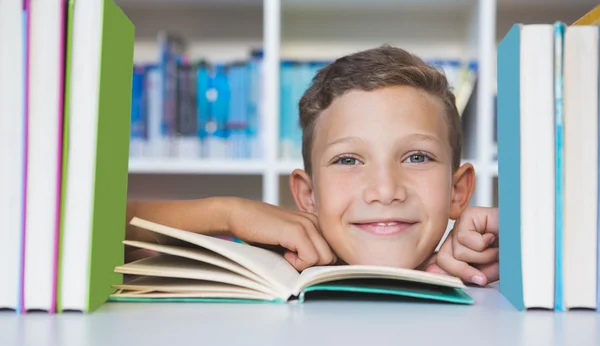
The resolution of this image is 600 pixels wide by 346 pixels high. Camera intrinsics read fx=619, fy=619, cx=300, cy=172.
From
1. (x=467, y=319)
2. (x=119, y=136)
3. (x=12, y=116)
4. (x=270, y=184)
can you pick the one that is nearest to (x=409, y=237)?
(x=467, y=319)

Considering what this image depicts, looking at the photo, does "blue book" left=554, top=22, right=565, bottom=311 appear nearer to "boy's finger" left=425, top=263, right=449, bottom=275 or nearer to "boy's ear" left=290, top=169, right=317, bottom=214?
"boy's finger" left=425, top=263, right=449, bottom=275

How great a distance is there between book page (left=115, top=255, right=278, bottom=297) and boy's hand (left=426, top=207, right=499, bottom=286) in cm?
28

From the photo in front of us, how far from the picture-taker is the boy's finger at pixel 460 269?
759 mm

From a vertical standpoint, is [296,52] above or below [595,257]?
above

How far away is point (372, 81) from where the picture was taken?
0.88 m

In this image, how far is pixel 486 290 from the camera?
28.6 inches

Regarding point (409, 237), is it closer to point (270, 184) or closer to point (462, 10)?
point (270, 184)

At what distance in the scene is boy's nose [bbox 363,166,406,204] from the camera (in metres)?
0.80

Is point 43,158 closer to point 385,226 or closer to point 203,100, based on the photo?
point 385,226

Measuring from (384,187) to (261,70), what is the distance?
1411mm

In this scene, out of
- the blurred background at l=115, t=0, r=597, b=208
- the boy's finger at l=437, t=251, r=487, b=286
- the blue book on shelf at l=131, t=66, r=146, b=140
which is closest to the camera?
the boy's finger at l=437, t=251, r=487, b=286

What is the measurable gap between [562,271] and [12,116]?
20.3 inches

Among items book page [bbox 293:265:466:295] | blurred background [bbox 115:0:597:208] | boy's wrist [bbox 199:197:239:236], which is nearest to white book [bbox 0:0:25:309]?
book page [bbox 293:265:466:295]

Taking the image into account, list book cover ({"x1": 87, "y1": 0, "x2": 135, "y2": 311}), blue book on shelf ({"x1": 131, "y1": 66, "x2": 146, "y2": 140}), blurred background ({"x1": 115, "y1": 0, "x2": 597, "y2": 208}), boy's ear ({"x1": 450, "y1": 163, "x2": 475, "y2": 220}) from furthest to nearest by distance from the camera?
blue book on shelf ({"x1": 131, "y1": 66, "x2": 146, "y2": 140})
blurred background ({"x1": 115, "y1": 0, "x2": 597, "y2": 208})
boy's ear ({"x1": 450, "y1": 163, "x2": 475, "y2": 220})
book cover ({"x1": 87, "y1": 0, "x2": 135, "y2": 311})
